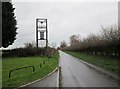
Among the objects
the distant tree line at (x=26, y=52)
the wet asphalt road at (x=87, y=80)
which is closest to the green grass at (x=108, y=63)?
the wet asphalt road at (x=87, y=80)

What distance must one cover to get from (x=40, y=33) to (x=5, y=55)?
9820 mm

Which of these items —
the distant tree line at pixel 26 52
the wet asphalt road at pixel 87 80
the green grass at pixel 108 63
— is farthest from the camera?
the distant tree line at pixel 26 52

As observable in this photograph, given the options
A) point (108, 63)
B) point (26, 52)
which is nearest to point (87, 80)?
point (108, 63)

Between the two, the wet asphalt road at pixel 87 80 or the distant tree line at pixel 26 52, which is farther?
the distant tree line at pixel 26 52

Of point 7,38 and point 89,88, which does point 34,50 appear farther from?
point 89,88

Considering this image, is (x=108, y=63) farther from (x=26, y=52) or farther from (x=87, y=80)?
(x=26, y=52)

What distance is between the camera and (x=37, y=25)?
51.8m

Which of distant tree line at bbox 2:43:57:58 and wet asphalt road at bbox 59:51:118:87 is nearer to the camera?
wet asphalt road at bbox 59:51:118:87

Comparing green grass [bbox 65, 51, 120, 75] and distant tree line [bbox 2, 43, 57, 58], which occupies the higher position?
distant tree line [bbox 2, 43, 57, 58]

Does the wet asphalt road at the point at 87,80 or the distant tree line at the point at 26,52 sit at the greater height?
the distant tree line at the point at 26,52

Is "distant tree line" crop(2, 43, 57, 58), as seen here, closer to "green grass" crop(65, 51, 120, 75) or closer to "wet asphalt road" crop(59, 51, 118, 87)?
"green grass" crop(65, 51, 120, 75)

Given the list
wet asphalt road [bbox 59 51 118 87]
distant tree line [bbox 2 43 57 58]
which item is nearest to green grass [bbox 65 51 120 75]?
wet asphalt road [bbox 59 51 118 87]

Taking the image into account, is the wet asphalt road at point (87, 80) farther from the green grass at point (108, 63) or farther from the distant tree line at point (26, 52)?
the distant tree line at point (26, 52)

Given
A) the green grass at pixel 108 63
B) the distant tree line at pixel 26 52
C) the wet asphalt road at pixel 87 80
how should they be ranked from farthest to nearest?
1. the distant tree line at pixel 26 52
2. the green grass at pixel 108 63
3. the wet asphalt road at pixel 87 80
